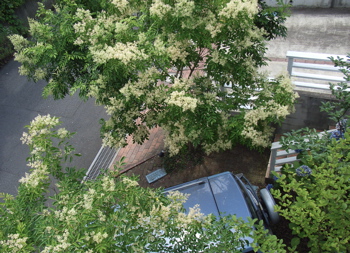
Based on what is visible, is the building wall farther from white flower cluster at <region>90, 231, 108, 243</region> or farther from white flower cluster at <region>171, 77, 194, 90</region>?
white flower cluster at <region>90, 231, 108, 243</region>

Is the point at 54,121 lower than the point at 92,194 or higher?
higher

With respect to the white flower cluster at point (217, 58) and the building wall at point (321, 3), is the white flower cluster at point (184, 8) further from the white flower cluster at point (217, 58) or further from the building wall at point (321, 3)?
→ the building wall at point (321, 3)

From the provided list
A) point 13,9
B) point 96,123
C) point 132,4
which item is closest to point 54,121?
point 132,4

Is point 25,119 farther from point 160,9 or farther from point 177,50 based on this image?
point 160,9

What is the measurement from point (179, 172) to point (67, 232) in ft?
14.8

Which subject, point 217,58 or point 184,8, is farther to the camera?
point 217,58

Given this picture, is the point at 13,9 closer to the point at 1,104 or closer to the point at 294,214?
the point at 1,104

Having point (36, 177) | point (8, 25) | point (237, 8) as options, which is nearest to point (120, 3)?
point (237, 8)

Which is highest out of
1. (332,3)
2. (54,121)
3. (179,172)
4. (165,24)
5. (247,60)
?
(332,3)

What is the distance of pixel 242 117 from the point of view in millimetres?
5137

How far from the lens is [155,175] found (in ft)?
23.6

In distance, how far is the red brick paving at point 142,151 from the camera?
305 inches

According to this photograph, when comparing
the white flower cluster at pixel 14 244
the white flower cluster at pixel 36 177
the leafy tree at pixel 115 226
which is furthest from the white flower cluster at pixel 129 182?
the white flower cluster at pixel 36 177

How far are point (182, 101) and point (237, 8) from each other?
4.75 ft
